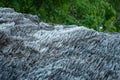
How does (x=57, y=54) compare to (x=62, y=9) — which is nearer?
(x=57, y=54)

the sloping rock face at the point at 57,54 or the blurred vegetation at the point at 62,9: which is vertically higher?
the sloping rock face at the point at 57,54

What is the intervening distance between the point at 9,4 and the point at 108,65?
13.7ft

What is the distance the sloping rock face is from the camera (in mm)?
2439

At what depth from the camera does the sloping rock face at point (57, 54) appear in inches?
96.0

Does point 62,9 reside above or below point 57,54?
below

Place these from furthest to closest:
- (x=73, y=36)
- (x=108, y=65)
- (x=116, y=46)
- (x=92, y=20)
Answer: (x=92, y=20), (x=73, y=36), (x=116, y=46), (x=108, y=65)

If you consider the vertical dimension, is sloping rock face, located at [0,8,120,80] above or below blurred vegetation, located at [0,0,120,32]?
above

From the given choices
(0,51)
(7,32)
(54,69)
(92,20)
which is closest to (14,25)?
(7,32)

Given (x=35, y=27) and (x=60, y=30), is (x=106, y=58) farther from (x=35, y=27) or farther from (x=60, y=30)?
(x=35, y=27)

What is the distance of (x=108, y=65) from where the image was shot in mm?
2457

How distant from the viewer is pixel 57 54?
8.59ft

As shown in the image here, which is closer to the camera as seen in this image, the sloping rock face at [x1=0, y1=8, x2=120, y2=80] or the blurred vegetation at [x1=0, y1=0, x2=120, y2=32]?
the sloping rock face at [x1=0, y1=8, x2=120, y2=80]

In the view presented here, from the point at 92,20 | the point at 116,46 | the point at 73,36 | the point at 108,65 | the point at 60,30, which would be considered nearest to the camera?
the point at 108,65

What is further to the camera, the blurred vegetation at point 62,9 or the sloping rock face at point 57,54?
the blurred vegetation at point 62,9
